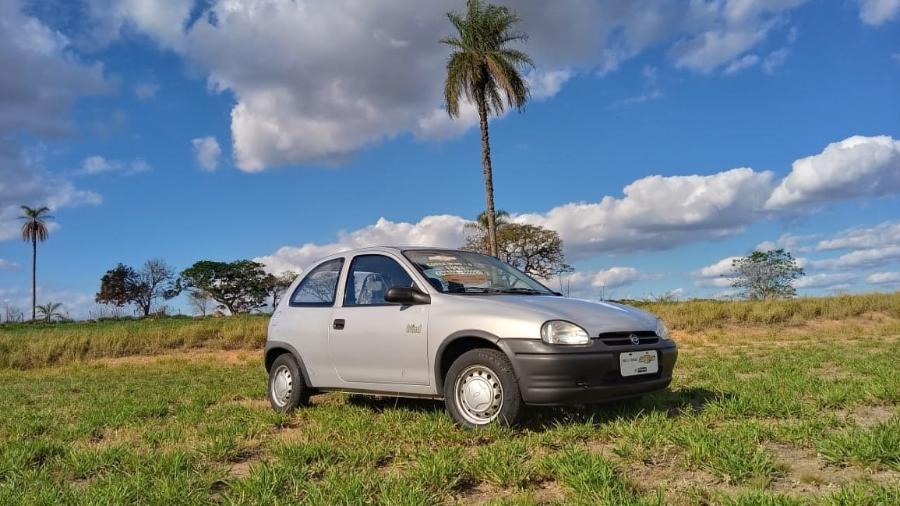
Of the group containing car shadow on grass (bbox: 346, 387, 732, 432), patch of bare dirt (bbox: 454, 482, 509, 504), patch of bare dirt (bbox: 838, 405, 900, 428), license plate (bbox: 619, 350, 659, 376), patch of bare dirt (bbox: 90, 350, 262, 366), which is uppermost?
license plate (bbox: 619, 350, 659, 376)

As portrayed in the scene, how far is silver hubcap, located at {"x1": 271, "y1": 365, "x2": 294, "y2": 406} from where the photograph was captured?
6.45m

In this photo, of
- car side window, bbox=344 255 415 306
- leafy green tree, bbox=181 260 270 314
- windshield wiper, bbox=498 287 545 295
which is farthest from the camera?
leafy green tree, bbox=181 260 270 314

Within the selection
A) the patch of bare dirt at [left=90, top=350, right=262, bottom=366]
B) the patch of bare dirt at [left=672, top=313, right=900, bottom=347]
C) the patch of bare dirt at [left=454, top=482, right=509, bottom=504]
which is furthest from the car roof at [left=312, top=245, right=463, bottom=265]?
the patch of bare dirt at [left=672, top=313, right=900, bottom=347]

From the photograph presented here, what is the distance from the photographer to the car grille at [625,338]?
4758mm

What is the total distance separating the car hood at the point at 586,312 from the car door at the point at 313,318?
1855mm

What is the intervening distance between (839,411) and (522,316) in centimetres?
285

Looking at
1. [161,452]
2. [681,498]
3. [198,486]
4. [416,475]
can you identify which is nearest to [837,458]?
[681,498]

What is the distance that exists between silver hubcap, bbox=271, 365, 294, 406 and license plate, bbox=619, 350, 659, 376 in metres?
3.34

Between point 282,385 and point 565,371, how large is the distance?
334cm

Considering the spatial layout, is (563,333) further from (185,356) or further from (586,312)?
(185,356)

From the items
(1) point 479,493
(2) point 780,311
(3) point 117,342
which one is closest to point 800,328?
(2) point 780,311

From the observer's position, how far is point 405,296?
5188mm

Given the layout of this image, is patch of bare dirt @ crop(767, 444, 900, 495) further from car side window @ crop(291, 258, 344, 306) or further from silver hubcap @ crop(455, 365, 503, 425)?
car side window @ crop(291, 258, 344, 306)

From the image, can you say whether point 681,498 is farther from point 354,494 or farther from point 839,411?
point 839,411
